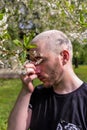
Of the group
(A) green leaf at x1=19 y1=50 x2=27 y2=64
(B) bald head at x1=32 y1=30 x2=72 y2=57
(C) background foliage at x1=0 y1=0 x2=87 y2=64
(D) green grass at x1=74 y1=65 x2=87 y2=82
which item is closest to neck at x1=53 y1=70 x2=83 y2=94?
(B) bald head at x1=32 y1=30 x2=72 y2=57

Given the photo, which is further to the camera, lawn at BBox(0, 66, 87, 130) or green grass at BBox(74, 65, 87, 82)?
green grass at BBox(74, 65, 87, 82)

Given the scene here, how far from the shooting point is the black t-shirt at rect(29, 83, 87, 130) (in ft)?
7.90

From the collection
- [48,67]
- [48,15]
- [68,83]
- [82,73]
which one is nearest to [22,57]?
[48,67]

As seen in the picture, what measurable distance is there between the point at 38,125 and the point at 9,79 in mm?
14079

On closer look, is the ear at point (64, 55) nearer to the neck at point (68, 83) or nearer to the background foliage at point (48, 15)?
the neck at point (68, 83)

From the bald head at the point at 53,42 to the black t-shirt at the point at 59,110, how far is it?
0.82 ft

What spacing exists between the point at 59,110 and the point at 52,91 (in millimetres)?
139

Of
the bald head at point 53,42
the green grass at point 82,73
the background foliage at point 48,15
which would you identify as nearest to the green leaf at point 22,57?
the bald head at point 53,42

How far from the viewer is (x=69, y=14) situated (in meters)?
4.46

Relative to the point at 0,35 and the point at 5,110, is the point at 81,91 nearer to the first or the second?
the point at 0,35

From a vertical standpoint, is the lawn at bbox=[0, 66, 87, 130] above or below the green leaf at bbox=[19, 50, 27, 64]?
below

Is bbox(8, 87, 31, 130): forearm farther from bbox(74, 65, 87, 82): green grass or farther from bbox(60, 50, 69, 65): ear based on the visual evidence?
bbox(74, 65, 87, 82): green grass

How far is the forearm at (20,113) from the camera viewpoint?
2.51 meters

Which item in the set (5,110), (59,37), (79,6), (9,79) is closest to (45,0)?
(79,6)
